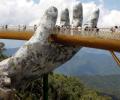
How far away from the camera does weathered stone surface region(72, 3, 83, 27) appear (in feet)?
116

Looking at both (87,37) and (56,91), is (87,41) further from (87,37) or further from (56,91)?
(56,91)

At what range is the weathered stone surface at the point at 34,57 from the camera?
34.5 m

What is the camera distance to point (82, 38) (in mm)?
30344

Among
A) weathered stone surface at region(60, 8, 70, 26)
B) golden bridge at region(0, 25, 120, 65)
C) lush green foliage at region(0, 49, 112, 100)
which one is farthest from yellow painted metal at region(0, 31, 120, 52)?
lush green foliage at region(0, 49, 112, 100)

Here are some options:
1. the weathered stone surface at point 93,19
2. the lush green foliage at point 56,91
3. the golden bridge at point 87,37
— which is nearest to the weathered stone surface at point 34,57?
the golden bridge at point 87,37

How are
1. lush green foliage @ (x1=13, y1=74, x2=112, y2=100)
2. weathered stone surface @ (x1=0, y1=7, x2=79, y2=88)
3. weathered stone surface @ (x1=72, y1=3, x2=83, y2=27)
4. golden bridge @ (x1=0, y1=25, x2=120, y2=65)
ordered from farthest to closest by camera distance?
lush green foliage @ (x1=13, y1=74, x2=112, y2=100), weathered stone surface @ (x1=72, y1=3, x2=83, y2=27), weathered stone surface @ (x1=0, y1=7, x2=79, y2=88), golden bridge @ (x1=0, y1=25, x2=120, y2=65)

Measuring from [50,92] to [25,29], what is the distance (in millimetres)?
28452

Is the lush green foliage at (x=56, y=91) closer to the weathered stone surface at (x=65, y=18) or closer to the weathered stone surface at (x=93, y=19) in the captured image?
the weathered stone surface at (x=65, y=18)

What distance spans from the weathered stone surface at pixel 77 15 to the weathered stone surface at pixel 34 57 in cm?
158

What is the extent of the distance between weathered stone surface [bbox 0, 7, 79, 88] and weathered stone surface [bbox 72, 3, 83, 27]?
1.58 m

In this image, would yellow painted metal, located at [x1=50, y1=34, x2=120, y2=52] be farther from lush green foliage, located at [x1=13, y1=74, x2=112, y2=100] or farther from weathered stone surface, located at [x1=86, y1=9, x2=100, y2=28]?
lush green foliage, located at [x1=13, y1=74, x2=112, y2=100]

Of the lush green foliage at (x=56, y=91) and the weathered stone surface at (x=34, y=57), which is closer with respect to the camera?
the weathered stone surface at (x=34, y=57)

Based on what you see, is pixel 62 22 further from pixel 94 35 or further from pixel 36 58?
pixel 94 35

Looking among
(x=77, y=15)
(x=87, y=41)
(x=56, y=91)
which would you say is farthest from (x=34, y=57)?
(x=56, y=91)
